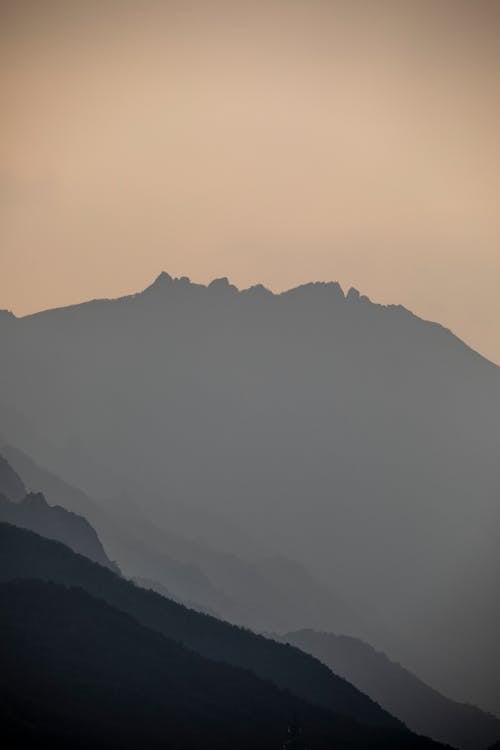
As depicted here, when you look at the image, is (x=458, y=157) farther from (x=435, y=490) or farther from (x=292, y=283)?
(x=435, y=490)

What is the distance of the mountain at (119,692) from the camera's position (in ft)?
129

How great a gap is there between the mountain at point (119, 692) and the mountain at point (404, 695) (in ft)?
22.8

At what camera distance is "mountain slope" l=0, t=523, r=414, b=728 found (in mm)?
49781

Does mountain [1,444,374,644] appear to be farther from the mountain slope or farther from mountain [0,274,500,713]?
the mountain slope

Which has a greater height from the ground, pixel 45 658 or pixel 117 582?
pixel 117 582

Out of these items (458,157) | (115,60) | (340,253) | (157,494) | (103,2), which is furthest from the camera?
(157,494)

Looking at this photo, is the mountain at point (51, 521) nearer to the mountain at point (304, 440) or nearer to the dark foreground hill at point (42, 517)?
the dark foreground hill at point (42, 517)

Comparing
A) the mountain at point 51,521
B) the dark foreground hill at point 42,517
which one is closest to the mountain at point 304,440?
the dark foreground hill at point 42,517

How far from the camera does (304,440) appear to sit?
85.6 metres

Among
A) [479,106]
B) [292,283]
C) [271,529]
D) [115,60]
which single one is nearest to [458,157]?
[479,106]

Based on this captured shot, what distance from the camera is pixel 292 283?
199 feet

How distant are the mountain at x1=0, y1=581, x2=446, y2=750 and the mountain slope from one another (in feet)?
5.69

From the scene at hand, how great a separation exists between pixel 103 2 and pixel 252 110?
10.4 m

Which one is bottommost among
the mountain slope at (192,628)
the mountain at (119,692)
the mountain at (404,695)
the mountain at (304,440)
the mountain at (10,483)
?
the mountain at (119,692)
